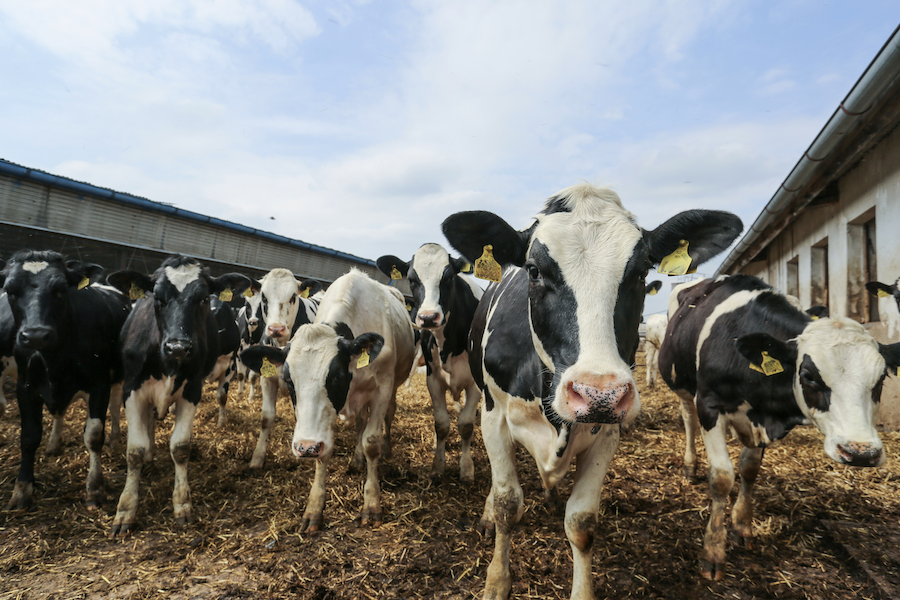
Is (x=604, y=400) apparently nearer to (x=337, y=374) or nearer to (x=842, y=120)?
(x=337, y=374)

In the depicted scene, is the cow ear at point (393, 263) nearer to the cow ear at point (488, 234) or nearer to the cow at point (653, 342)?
→ the cow ear at point (488, 234)

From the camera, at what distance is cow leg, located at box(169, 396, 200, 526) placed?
3.83 meters

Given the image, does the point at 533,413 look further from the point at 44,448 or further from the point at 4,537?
the point at 44,448

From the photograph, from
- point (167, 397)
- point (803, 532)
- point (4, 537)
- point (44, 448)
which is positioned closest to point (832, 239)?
point (803, 532)

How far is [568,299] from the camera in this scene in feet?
6.40

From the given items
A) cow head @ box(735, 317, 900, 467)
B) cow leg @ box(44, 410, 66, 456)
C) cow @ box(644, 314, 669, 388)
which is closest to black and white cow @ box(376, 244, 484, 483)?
cow head @ box(735, 317, 900, 467)

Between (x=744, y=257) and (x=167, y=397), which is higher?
(x=744, y=257)

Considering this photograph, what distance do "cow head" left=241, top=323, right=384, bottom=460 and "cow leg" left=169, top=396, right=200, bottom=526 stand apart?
1.12 metres

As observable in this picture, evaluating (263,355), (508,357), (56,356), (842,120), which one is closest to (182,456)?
(263,355)

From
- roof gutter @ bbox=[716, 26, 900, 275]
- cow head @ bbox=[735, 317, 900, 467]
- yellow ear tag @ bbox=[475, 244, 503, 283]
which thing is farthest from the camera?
roof gutter @ bbox=[716, 26, 900, 275]

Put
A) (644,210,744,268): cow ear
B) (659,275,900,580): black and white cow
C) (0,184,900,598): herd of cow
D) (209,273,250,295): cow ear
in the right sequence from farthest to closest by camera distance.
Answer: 1. (209,273,250,295): cow ear
2. (659,275,900,580): black and white cow
3. (644,210,744,268): cow ear
4. (0,184,900,598): herd of cow

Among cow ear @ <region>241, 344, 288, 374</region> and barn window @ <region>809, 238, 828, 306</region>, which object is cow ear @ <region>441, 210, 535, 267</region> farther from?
barn window @ <region>809, 238, 828, 306</region>

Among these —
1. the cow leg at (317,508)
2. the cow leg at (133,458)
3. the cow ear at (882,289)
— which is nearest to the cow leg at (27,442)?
the cow leg at (133,458)

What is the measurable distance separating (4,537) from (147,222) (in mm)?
11989
